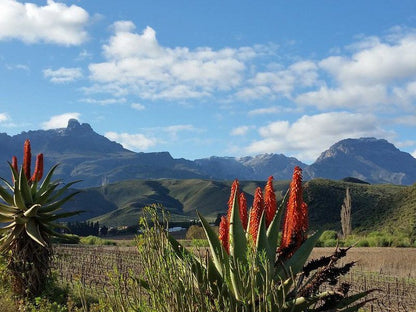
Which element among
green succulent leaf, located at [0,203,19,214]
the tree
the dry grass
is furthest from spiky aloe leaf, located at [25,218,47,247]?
the tree

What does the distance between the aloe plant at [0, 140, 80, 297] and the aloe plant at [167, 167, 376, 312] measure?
6.28 m

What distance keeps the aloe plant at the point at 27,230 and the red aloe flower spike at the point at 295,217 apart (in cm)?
692

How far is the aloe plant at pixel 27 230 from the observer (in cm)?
1049

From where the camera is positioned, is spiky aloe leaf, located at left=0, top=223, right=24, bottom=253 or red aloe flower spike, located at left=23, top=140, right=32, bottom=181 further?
spiky aloe leaf, located at left=0, top=223, right=24, bottom=253

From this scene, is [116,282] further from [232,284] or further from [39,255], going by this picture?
[39,255]

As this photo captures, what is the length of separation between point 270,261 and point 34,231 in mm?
6951

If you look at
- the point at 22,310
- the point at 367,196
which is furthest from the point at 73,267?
the point at 367,196

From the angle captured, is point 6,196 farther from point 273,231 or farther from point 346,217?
point 346,217

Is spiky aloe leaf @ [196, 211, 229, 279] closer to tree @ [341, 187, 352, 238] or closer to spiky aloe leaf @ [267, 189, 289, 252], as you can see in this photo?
spiky aloe leaf @ [267, 189, 289, 252]

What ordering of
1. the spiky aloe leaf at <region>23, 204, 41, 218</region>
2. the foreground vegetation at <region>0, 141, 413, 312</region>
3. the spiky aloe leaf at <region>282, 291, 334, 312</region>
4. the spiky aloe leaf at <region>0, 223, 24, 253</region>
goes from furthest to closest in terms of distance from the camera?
the spiky aloe leaf at <region>0, 223, 24, 253</region> → the spiky aloe leaf at <region>23, 204, 41, 218</region> → the spiky aloe leaf at <region>282, 291, 334, 312</region> → the foreground vegetation at <region>0, 141, 413, 312</region>

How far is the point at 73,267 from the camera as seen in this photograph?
20.7m

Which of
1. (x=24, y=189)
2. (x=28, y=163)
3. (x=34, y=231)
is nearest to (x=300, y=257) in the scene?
(x=28, y=163)

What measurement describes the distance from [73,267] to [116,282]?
56.3 feet

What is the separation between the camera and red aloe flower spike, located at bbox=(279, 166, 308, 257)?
14.7ft
